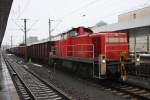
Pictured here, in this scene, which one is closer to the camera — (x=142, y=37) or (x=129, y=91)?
(x=129, y=91)

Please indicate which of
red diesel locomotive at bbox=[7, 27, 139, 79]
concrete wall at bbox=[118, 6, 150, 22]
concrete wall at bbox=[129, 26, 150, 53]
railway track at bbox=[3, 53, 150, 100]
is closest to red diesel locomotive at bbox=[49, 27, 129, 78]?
red diesel locomotive at bbox=[7, 27, 139, 79]

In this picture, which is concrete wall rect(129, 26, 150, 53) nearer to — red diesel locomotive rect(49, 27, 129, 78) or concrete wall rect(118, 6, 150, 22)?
red diesel locomotive rect(49, 27, 129, 78)

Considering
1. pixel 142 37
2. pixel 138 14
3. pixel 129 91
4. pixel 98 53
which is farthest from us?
pixel 138 14

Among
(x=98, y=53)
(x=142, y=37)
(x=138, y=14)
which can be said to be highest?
(x=138, y=14)

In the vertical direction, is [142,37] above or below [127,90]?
above

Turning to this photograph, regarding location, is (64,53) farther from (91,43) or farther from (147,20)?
(147,20)

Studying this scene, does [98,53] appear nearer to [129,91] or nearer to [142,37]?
[129,91]

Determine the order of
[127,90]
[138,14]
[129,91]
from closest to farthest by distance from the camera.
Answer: [129,91]
[127,90]
[138,14]

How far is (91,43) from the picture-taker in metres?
16.6

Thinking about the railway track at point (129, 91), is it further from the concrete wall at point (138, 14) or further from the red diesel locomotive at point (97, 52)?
the concrete wall at point (138, 14)

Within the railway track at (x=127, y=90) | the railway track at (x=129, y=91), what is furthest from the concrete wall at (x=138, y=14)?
the railway track at (x=129, y=91)

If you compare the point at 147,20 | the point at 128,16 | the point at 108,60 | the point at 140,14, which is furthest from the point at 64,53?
the point at 128,16

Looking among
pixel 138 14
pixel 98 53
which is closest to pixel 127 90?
pixel 98 53

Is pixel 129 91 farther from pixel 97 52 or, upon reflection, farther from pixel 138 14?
pixel 138 14
